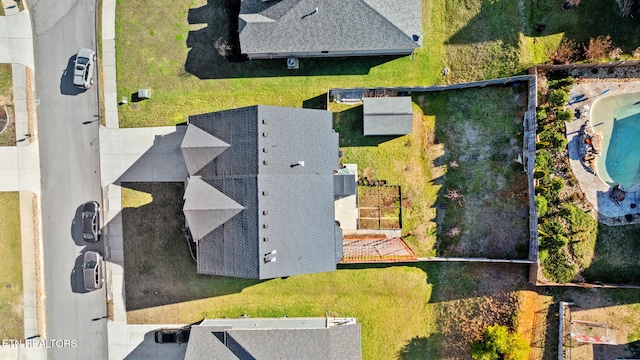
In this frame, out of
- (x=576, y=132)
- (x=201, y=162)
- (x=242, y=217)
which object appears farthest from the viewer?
(x=576, y=132)

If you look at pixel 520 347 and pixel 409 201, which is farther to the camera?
pixel 409 201

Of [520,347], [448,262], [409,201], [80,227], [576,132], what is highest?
[576,132]

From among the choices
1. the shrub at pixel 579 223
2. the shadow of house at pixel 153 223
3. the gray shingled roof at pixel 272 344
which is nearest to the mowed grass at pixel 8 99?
the shadow of house at pixel 153 223

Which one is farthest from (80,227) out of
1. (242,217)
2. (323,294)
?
(323,294)

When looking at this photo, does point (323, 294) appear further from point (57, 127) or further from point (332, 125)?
point (57, 127)

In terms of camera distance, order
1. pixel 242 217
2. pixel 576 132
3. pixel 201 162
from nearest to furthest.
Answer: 1. pixel 242 217
2. pixel 201 162
3. pixel 576 132

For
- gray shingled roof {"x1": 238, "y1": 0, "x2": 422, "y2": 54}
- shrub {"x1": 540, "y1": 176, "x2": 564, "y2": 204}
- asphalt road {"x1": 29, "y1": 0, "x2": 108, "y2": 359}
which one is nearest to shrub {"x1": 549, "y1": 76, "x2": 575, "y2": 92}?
shrub {"x1": 540, "y1": 176, "x2": 564, "y2": 204}
